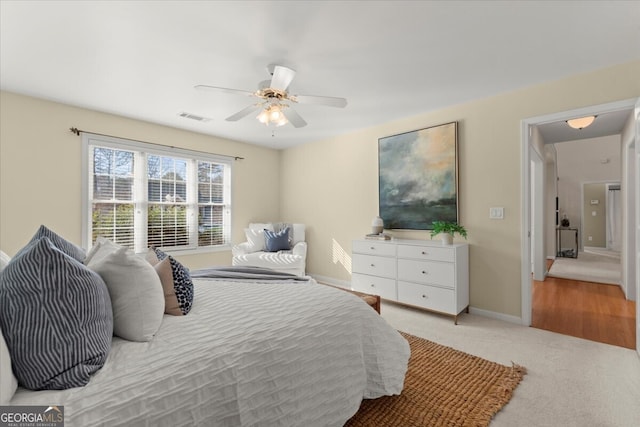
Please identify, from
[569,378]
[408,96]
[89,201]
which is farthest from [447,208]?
[89,201]

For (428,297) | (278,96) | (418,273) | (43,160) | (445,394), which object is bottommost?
(445,394)

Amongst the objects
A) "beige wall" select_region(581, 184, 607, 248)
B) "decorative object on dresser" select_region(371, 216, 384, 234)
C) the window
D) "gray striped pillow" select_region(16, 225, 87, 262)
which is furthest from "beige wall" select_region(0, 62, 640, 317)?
"beige wall" select_region(581, 184, 607, 248)

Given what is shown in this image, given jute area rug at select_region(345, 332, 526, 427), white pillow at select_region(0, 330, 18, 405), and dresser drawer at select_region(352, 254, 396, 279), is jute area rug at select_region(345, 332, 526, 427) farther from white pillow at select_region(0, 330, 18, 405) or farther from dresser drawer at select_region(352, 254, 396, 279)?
white pillow at select_region(0, 330, 18, 405)

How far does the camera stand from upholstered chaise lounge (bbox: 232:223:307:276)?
4.37 m

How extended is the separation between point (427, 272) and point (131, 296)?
282 cm

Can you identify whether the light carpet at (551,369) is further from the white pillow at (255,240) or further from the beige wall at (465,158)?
the white pillow at (255,240)

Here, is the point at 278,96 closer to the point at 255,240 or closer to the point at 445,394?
the point at 445,394

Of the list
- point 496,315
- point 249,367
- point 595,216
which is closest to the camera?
point 249,367

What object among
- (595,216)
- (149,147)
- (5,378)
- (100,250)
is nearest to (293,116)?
(100,250)

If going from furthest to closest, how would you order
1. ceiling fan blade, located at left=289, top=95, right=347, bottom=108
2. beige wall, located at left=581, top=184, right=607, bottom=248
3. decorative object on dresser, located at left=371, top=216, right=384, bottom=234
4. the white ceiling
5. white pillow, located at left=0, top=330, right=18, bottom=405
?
beige wall, located at left=581, top=184, right=607, bottom=248 < decorative object on dresser, located at left=371, top=216, right=384, bottom=234 < ceiling fan blade, located at left=289, top=95, right=347, bottom=108 < the white ceiling < white pillow, located at left=0, top=330, right=18, bottom=405

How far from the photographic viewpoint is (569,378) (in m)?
2.04

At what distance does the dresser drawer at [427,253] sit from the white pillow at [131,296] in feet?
8.78

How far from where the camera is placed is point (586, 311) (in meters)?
3.40

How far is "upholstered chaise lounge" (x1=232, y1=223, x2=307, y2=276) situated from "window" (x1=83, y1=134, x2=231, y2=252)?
47 cm
